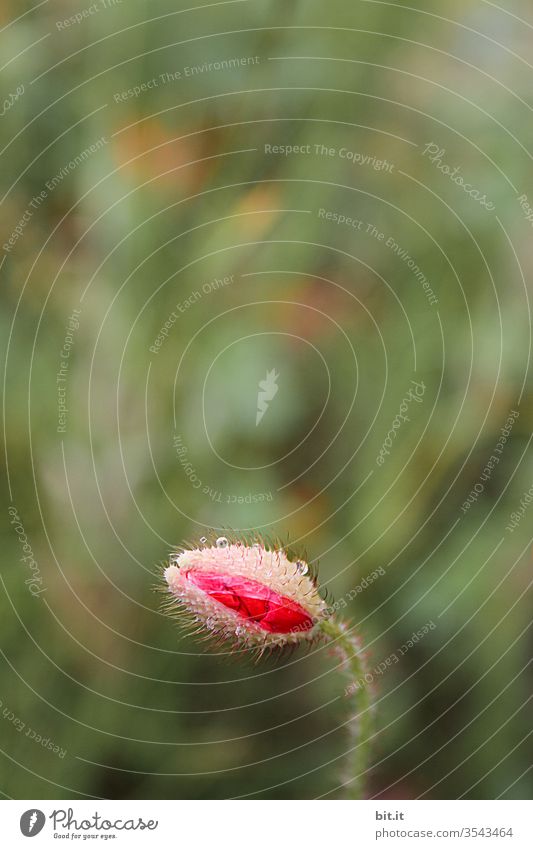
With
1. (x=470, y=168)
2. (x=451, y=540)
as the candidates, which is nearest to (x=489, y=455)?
(x=451, y=540)

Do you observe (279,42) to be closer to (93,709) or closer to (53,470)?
(53,470)

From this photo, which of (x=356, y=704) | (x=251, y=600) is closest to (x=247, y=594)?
(x=251, y=600)
